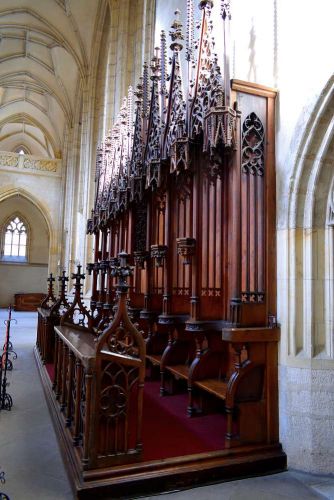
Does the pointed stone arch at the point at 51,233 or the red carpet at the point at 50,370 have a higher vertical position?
the pointed stone arch at the point at 51,233

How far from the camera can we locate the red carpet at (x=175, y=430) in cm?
243

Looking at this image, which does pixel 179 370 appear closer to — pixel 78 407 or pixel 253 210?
pixel 78 407

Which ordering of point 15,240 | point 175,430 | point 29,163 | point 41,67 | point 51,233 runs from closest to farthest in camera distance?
point 175,430
point 41,67
point 29,163
point 51,233
point 15,240

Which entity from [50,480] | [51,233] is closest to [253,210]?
[50,480]

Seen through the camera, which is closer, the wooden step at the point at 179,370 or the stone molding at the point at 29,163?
the wooden step at the point at 179,370

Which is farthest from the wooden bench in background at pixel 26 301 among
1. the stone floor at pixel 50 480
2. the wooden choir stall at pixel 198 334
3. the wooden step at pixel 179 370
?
the stone floor at pixel 50 480

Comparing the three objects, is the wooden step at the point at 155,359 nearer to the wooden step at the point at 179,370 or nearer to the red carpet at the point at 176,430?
the wooden step at the point at 179,370

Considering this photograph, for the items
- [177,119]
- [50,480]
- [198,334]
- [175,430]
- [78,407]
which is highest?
[177,119]

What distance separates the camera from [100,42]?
12594 millimetres

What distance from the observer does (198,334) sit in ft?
10.1

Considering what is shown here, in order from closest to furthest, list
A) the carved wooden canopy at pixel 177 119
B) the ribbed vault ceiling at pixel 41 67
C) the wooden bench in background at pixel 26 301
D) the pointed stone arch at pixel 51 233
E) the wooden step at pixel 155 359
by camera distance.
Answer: the carved wooden canopy at pixel 177 119
the wooden step at pixel 155 359
the ribbed vault ceiling at pixel 41 67
the pointed stone arch at pixel 51 233
the wooden bench in background at pixel 26 301

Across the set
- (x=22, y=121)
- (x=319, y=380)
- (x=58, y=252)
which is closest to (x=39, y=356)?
(x=319, y=380)

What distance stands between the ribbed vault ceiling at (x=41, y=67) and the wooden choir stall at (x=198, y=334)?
10970 millimetres

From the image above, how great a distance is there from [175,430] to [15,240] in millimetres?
20173
